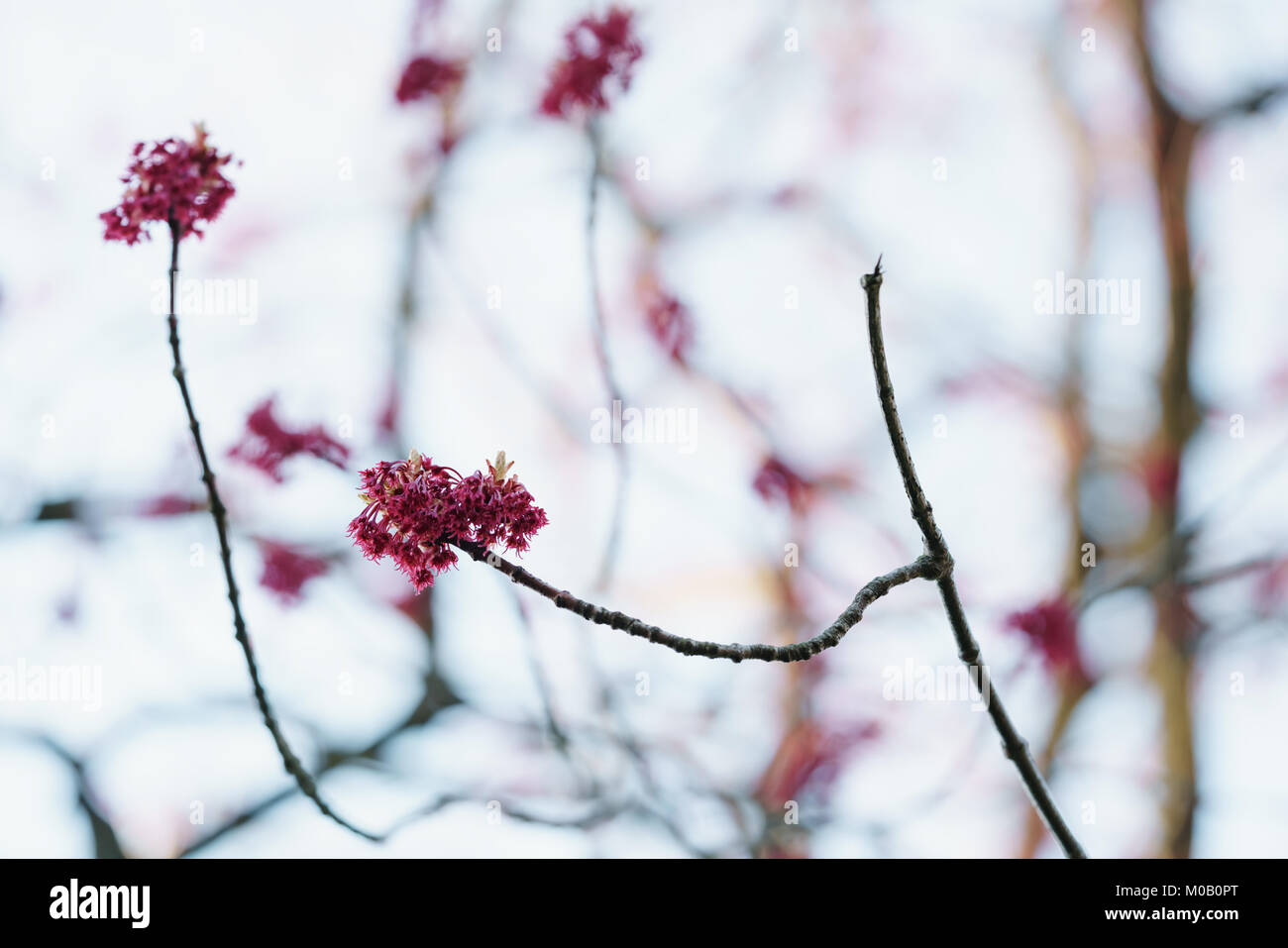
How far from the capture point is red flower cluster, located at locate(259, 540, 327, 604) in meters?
2.60

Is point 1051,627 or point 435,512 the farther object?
point 1051,627

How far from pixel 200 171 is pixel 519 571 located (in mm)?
740

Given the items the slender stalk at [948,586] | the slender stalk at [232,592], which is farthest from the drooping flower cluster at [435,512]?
the slender stalk at [948,586]

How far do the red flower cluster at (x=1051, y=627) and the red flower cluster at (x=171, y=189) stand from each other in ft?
8.32

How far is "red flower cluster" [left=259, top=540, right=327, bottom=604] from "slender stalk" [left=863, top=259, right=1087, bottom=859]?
2168mm

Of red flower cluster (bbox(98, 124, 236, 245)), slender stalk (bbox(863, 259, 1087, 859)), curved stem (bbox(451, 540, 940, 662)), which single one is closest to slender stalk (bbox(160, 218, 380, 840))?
red flower cluster (bbox(98, 124, 236, 245))

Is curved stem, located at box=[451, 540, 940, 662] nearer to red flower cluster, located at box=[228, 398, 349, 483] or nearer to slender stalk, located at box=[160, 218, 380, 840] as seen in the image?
slender stalk, located at box=[160, 218, 380, 840]

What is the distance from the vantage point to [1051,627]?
2.87 m

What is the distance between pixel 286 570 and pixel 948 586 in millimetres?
2304

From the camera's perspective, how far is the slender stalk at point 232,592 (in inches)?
37.1

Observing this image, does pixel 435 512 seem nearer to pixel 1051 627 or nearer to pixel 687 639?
pixel 687 639

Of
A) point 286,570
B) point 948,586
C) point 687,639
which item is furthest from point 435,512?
point 286,570

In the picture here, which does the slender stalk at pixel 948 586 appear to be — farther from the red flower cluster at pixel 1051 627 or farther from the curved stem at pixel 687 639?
the red flower cluster at pixel 1051 627
